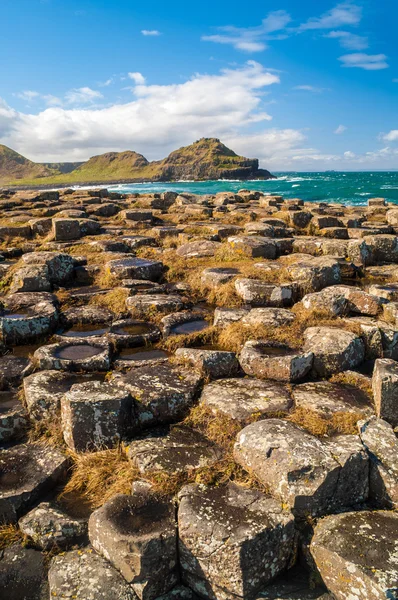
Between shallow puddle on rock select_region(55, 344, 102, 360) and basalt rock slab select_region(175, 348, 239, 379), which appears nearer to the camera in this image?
basalt rock slab select_region(175, 348, 239, 379)

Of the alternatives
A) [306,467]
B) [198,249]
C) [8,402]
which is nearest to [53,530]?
[8,402]

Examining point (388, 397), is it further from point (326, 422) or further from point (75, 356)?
point (75, 356)

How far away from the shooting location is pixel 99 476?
506cm

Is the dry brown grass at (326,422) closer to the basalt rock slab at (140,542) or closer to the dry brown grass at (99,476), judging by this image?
the basalt rock slab at (140,542)

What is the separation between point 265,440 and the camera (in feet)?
16.0

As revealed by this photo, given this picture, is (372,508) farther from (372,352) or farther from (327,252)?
(327,252)

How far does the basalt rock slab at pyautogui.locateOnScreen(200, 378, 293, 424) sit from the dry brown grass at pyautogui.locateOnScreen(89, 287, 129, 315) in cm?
341

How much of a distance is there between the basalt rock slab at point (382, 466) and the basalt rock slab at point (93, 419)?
9.78 feet

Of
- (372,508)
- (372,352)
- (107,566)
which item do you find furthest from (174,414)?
(372,352)

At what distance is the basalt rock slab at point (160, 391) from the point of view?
5887 mm

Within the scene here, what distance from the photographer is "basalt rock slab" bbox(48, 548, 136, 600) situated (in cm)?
382

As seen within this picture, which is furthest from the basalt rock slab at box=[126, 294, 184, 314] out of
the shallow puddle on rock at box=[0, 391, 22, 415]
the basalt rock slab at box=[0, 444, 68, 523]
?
the basalt rock slab at box=[0, 444, 68, 523]

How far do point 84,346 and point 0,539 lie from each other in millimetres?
3471

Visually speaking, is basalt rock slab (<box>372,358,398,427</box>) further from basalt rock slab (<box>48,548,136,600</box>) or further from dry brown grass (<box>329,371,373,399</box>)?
basalt rock slab (<box>48,548,136,600</box>)
